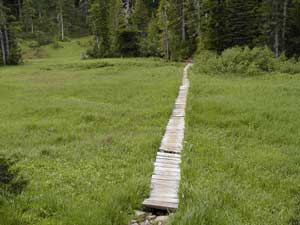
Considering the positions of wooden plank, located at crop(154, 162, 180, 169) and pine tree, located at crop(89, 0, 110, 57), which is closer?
wooden plank, located at crop(154, 162, 180, 169)

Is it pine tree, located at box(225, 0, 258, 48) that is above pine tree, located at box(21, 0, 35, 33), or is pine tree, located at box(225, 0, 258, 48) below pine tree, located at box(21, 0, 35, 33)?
below

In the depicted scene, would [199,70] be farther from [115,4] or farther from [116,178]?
[115,4]

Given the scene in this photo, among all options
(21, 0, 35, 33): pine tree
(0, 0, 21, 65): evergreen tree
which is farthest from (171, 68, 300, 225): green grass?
(21, 0, 35, 33): pine tree

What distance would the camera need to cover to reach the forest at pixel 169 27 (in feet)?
110

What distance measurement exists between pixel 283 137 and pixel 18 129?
8136 mm


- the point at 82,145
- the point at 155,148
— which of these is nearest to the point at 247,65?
the point at 155,148

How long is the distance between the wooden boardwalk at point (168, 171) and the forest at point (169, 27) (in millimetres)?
25408

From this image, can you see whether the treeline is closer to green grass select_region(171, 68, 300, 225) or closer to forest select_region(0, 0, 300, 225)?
forest select_region(0, 0, 300, 225)

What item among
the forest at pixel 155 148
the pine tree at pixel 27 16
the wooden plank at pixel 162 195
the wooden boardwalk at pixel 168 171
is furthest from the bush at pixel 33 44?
the wooden plank at pixel 162 195

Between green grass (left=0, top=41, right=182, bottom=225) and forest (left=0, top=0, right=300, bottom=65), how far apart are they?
58.5 feet

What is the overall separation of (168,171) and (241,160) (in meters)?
2.02

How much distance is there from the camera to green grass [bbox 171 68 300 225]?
16.9ft

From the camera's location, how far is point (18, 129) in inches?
425

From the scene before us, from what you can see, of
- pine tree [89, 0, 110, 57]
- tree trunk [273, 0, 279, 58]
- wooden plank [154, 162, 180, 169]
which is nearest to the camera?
wooden plank [154, 162, 180, 169]
